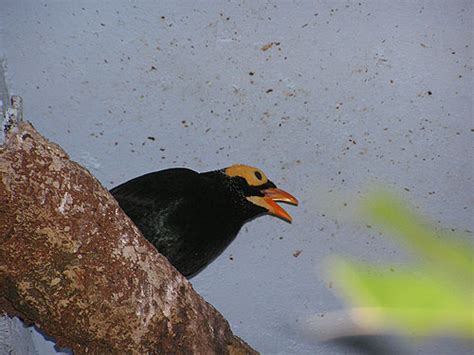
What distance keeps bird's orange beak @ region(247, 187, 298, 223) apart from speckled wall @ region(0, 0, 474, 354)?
8 centimetres

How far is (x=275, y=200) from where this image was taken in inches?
90.6

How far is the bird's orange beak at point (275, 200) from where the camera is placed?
2271mm

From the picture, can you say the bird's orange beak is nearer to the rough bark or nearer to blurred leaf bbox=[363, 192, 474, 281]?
blurred leaf bbox=[363, 192, 474, 281]

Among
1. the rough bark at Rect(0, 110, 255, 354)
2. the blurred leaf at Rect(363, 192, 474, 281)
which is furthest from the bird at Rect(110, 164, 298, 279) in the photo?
the rough bark at Rect(0, 110, 255, 354)

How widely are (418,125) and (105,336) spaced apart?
1.38 metres

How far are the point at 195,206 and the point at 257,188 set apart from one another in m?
0.26

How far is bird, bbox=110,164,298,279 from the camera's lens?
6.85 ft

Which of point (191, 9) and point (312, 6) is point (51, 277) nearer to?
point (191, 9)

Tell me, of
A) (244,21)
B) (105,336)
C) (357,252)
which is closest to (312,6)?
(244,21)

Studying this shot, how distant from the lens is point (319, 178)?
2.35 metres

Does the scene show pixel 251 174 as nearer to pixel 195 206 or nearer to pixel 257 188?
pixel 257 188

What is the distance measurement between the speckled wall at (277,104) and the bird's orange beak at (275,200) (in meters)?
0.08

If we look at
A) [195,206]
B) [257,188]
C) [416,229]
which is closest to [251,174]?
[257,188]

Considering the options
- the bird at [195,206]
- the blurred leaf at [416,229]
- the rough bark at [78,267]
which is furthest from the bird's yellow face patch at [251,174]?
the rough bark at [78,267]
